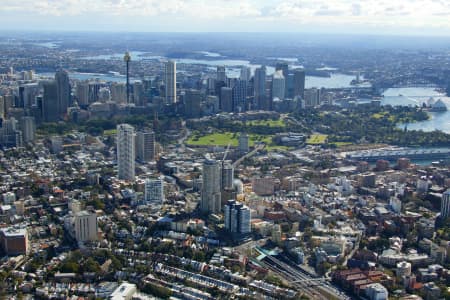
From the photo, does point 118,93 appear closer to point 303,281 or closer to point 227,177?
point 227,177

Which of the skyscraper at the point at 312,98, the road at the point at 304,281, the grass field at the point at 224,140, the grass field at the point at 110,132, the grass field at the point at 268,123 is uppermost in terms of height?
the skyscraper at the point at 312,98

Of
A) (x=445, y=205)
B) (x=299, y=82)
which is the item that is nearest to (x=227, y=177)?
(x=445, y=205)

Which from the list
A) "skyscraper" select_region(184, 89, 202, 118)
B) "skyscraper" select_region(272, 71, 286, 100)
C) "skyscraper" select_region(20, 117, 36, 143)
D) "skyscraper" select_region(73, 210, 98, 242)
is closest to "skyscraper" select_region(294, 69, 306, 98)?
"skyscraper" select_region(272, 71, 286, 100)

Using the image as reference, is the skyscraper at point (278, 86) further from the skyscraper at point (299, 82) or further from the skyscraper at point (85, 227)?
the skyscraper at point (85, 227)

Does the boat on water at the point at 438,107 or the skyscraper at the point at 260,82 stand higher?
the skyscraper at the point at 260,82

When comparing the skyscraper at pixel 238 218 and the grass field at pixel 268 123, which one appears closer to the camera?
the skyscraper at pixel 238 218

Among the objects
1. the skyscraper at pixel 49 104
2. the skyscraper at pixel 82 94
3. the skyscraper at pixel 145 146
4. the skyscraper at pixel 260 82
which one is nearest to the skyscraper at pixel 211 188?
the skyscraper at pixel 145 146
